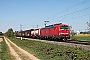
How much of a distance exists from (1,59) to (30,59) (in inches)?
103

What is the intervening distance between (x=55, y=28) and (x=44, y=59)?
29238 mm

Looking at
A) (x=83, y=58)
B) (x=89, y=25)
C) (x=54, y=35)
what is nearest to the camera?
(x=83, y=58)

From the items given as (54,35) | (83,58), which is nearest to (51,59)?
(83,58)

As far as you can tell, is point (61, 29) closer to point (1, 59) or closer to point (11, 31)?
point (1, 59)

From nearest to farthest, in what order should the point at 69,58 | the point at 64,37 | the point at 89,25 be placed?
1. the point at 69,58
2. the point at 64,37
3. the point at 89,25

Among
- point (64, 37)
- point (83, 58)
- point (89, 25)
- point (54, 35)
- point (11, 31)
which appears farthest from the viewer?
point (11, 31)

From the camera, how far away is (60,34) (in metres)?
44.4

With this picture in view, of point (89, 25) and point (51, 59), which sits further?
point (89, 25)

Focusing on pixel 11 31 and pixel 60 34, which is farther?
pixel 11 31

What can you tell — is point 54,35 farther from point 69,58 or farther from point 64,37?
point 69,58

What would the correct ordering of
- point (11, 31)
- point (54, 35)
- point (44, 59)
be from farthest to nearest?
point (11, 31) → point (54, 35) → point (44, 59)

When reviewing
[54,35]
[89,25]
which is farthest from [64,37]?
[89,25]

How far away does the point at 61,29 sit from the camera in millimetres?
45031

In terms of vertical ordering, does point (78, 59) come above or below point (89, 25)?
below
